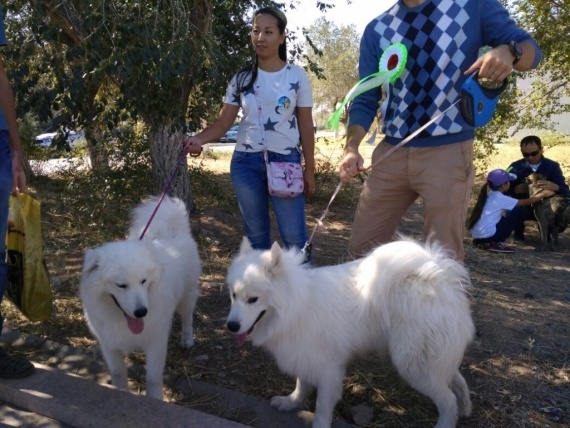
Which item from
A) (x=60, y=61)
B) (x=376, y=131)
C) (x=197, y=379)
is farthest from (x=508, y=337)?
(x=60, y=61)

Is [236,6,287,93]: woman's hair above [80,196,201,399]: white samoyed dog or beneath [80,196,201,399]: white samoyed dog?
above

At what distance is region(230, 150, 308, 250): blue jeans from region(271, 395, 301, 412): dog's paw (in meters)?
0.96

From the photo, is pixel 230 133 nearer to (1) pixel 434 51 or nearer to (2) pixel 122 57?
(2) pixel 122 57

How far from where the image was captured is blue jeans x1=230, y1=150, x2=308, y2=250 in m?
3.20

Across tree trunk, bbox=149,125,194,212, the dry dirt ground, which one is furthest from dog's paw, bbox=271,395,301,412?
tree trunk, bbox=149,125,194,212

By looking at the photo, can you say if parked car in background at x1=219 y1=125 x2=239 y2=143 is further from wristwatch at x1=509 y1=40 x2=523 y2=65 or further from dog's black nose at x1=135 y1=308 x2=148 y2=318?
wristwatch at x1=509 y1=40 x2=523 y2=65

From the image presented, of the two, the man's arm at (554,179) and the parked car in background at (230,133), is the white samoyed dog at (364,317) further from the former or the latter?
the man's arm at (554,179)

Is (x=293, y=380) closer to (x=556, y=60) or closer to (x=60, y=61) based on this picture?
(x=60, y=61)

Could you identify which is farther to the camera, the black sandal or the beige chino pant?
the black sandal

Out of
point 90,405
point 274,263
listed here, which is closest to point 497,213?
point 274,263

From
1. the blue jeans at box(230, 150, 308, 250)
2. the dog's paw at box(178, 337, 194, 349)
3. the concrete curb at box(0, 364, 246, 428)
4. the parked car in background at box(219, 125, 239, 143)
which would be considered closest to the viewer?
the concrete curb at box(0, 364, 246, 428)

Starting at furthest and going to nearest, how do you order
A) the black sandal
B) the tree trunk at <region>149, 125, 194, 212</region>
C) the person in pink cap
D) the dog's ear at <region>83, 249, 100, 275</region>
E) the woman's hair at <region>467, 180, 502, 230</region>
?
the woman's hair at <region>467, 180, 502, 230</region> < the person in pink cap < the tree trunk at <region>149, 125, 194, 212</region> < the black sandal < the dog's ear at <region>83, 249, 100, 275</region>

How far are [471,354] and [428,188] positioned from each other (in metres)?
1.43

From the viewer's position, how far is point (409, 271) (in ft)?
8.00
